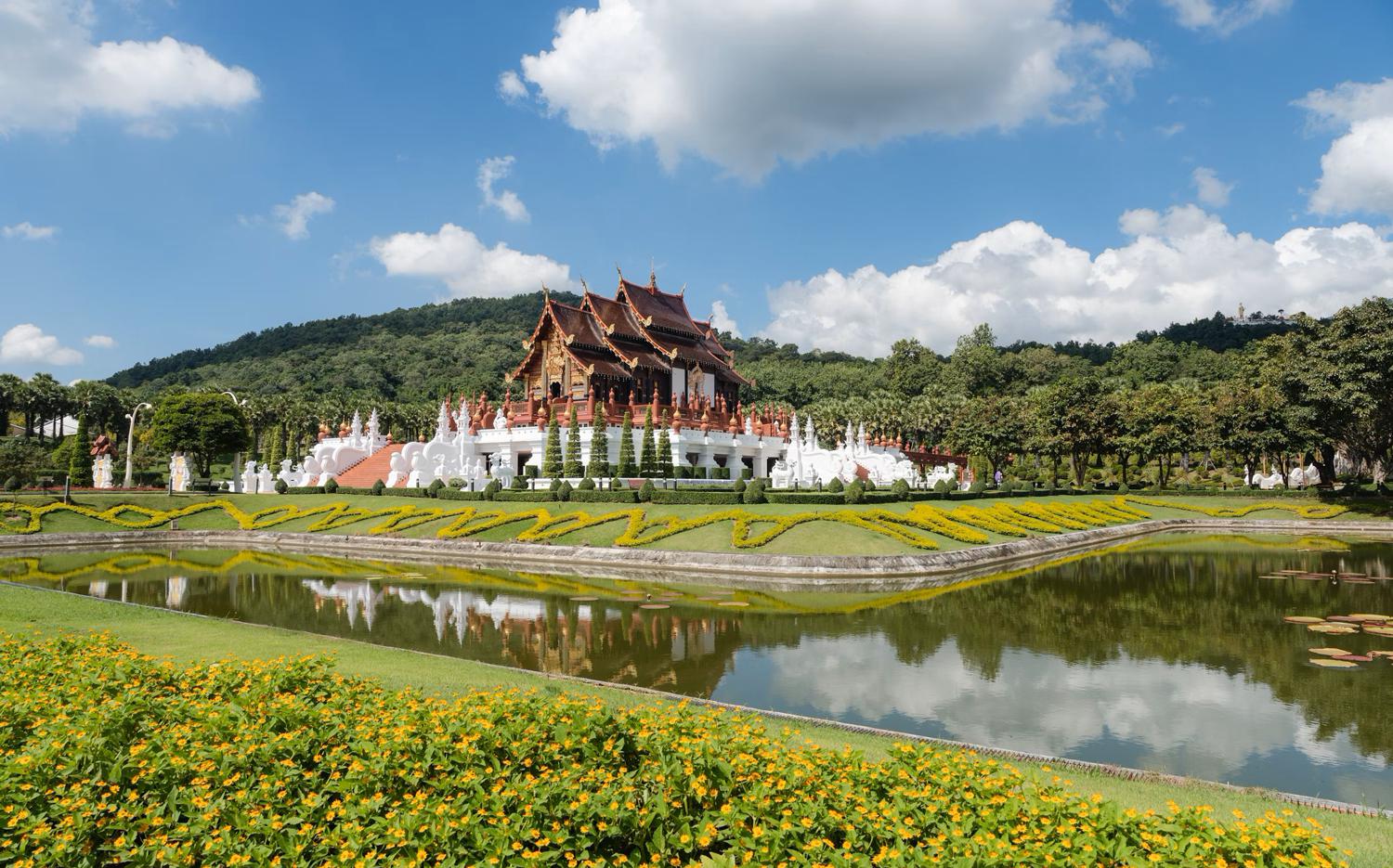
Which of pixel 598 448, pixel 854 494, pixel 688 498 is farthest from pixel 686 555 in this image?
pixel 598 448

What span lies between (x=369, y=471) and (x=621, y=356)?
1717 centimetres

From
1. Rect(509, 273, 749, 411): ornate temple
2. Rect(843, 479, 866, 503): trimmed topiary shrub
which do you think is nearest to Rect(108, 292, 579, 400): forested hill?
Rect(509, 273, 749, 411): ornate temple

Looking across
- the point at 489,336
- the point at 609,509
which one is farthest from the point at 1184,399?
the point at 489,336

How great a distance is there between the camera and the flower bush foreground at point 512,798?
4.89 meters

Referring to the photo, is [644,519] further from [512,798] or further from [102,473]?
[102,473]

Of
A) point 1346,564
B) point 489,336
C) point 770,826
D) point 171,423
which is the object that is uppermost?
point 489,336

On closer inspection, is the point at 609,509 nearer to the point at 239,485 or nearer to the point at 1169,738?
the point at 1169,738

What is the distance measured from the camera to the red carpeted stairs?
4834 cm

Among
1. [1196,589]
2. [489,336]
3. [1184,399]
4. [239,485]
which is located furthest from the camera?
[489,336]

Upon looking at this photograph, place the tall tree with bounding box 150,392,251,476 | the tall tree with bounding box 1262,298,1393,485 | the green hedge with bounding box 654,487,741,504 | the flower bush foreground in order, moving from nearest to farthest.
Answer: the flower bush foreground, the green hedge with bounding box 654,487,741,504, the tall tree with bounding box 1262,298,1393,485, the tall tree with bounding box 150,392,251,476

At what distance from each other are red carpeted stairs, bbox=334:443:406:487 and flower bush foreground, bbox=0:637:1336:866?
42713 mm

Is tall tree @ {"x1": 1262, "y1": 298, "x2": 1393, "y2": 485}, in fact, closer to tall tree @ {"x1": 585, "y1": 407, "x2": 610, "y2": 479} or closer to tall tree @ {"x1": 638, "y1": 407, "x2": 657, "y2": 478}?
tall tree @ {"x1": 638, "y1": 407, "x2": 657, "y2": 478}

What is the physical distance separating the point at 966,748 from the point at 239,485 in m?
53.5

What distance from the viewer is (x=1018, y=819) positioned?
519 centimetres
